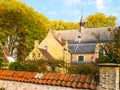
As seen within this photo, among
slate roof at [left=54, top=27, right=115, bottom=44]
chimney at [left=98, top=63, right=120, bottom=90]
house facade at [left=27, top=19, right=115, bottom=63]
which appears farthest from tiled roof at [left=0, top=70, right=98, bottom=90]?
slate roof at [left=54, top=27, right=115, bottom=44]

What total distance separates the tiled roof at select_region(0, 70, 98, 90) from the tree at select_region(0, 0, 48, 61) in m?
34.8

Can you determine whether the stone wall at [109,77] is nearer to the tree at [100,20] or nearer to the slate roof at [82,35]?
the slate roof at [82,35]

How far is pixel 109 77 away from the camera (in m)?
9.16

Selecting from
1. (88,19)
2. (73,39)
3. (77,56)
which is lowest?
(77,56)

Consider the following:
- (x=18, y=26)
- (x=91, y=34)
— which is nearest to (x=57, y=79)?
(x=18, y=26)

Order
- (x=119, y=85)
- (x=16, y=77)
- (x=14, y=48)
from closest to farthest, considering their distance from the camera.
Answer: (x=119, y=85)
(x=16, y=77)
(x=14, y=48)

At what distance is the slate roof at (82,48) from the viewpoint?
50.6m

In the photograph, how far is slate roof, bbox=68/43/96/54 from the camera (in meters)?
50.6

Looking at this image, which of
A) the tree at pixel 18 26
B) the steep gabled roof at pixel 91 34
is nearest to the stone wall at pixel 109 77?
the tree at pixel 18 26

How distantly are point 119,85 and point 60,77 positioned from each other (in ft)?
8.42

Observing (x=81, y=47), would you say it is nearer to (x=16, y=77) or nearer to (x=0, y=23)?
(x=0, y=23)

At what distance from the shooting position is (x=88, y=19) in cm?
6662

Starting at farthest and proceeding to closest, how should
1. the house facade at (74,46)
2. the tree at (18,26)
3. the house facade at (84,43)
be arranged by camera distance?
the house facade at (84,43), the house facade at (74,46), the tree at (18,26)

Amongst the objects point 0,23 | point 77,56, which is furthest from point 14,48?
point 77,56
